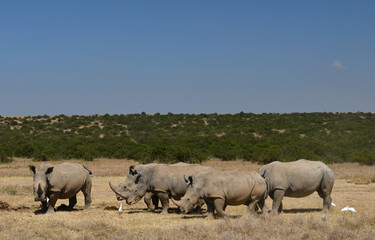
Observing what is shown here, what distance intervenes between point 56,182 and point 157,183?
3256 millimetres

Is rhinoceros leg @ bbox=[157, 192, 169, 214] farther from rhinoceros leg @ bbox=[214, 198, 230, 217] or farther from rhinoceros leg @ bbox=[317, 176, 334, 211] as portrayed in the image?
rhinoceros leg @ bbox=[317, 176, 334, 211]

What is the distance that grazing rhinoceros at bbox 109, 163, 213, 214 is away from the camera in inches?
626

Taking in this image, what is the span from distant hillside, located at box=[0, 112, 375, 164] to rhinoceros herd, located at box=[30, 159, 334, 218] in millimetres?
19776

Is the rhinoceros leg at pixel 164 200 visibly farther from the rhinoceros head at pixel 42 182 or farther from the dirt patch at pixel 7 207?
the dirt patch at pixel 7 207

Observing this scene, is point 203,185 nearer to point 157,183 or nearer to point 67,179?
point 157,183

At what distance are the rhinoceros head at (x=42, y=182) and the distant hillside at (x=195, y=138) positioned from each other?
67.2ft

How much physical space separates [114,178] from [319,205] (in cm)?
1329

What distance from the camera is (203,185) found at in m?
14.1

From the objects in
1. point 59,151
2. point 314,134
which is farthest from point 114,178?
point 314,134

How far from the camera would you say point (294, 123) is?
7681 centimetres

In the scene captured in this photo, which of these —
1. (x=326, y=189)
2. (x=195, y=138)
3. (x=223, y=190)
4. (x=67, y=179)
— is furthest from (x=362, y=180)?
(x=195, y=138)

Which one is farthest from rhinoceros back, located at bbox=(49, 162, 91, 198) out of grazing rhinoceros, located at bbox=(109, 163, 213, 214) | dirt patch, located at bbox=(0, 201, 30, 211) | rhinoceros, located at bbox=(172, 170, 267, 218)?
rhinoceros, located at bbox=(172, 170, 267, 218)

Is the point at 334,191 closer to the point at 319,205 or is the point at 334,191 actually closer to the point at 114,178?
the point at 319,205

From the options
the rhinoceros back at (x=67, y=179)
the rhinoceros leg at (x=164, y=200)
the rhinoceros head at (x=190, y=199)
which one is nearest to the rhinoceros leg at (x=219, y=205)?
the rhinoceros head at (x=190, y=199)
